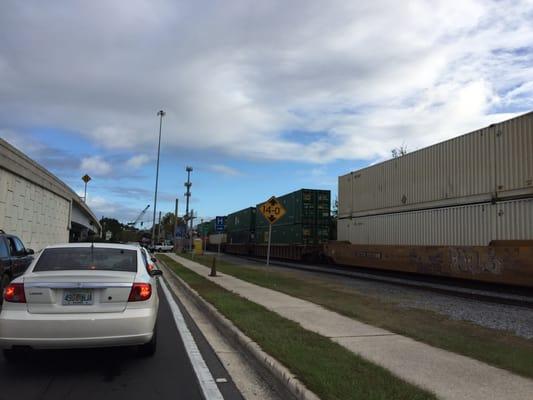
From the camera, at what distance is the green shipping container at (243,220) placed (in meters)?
45.8

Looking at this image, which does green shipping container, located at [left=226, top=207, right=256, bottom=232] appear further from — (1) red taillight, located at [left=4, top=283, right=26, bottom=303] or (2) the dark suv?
(1) red taillight, located at [left=4, top=283, right=26, bottom=303]

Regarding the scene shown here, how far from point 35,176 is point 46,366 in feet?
79.4

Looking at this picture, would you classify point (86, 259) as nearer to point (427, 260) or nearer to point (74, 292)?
point (74, 292)

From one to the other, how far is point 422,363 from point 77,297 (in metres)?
4.17

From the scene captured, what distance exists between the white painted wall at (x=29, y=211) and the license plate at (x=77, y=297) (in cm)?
1804

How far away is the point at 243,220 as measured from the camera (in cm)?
4909

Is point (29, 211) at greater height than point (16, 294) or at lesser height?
greater

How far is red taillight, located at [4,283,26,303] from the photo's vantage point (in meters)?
5.85

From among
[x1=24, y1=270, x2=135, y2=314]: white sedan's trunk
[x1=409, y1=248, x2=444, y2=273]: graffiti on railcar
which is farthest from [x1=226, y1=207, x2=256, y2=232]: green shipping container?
[x1=24, y1=270, x2=135, y2=314]: white sedan's trunk

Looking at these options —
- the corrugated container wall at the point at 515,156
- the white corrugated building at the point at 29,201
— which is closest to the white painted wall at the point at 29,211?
the white corrugated building at the point at 29,201

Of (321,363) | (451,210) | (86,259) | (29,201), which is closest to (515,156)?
(451,210)

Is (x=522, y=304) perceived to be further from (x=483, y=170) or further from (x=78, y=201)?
(x=78, y=201)

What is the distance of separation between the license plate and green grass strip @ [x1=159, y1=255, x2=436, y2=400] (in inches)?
92.7

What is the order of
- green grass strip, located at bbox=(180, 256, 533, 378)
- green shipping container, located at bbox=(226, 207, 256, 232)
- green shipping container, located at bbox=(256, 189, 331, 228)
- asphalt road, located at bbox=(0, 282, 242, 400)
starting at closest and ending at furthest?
1. asphalt road, located at bbox=(0, 282, 242, 400)
2. green grass strip, located at bbox=(180, 256, 533, 378)
3. green shipping container, located at bbox=(256, 189, 331, 228)
4. green shipping container, located at bbox=(226, 207, 256, 232)
